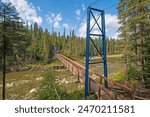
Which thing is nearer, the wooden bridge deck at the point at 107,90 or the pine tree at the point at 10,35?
the wooden bridge deck at the point at 107,90

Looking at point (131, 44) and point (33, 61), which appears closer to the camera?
point (131, 44)

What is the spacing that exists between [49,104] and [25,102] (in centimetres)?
67

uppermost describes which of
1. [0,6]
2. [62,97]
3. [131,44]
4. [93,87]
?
[0,6]

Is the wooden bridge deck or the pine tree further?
the pine tree

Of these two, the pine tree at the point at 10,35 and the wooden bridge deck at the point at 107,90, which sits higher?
the pine tree at the point at 10,35

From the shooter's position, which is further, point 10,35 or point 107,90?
point 10,35

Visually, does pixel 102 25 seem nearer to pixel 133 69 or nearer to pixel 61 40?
pixel 133 69

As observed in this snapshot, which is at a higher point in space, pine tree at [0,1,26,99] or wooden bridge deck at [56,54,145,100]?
pine tree at [0,1,26,99]

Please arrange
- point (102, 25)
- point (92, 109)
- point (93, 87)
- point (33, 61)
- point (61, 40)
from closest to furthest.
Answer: point (92, 109) < point (93, 87) < point (102, 25) < point (33, 61) < point (61, 40)

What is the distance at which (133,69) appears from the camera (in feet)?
58.0

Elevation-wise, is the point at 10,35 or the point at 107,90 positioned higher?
the point at 10,35

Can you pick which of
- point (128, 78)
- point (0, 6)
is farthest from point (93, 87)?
point (0, 6)

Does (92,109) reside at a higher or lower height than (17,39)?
lower

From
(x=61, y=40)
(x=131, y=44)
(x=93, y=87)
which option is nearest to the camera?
(x=93, y=87)
